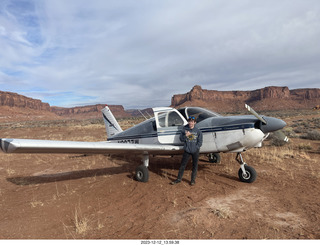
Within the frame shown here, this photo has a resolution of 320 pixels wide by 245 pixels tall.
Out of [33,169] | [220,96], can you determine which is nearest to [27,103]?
[220,96]

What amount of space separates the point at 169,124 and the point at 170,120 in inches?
5.9

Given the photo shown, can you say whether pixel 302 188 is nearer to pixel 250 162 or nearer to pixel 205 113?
pixel 250 162

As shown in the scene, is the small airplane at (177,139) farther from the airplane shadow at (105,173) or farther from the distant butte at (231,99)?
the distant butte at (231,99)

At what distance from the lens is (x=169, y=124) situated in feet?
21.4

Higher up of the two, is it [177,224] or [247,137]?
[247,137]

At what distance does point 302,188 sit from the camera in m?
5.13

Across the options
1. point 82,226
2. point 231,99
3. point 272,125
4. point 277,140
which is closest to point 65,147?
point 82,226

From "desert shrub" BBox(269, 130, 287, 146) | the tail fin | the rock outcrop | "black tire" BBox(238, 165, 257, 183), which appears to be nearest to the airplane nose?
"black tire" BBox(238, 165, 257, 183)

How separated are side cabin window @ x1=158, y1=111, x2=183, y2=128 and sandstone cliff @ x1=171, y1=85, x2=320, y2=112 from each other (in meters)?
136

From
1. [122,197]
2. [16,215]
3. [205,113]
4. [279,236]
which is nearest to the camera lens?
[279,236]

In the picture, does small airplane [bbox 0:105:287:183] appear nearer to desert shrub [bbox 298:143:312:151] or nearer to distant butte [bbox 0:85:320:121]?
desert shrub [bbox 298:143:312:151]

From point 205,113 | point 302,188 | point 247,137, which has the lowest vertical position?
point 302,188

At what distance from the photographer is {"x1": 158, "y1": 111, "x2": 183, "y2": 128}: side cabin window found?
6.47 m

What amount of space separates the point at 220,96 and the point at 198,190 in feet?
602
